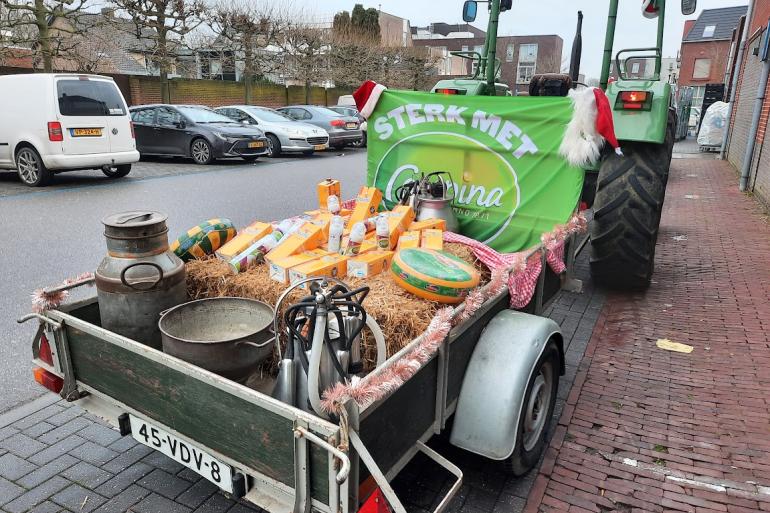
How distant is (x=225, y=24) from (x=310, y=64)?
6108 mm

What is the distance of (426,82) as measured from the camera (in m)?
41.6

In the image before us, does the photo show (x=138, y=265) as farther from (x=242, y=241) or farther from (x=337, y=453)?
(x=337, y=453)

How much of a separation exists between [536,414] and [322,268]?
4.67 feet

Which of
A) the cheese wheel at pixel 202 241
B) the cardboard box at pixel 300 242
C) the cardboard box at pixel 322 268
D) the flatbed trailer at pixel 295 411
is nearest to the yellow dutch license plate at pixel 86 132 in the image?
the cheese wheel at pixel 202 241

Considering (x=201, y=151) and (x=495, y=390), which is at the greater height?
(x=495, y=390)

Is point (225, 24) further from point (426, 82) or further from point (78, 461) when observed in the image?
point (78, 461)

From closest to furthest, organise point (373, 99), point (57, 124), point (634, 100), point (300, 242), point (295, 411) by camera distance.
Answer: point (295, 411) < point (300, 242) < point (634, 100) < point (373, 99) < point (57, 124)

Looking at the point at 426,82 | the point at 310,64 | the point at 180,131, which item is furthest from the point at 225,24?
the point at 426,82

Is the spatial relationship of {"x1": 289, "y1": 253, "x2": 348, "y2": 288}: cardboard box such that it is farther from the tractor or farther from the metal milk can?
the tractor

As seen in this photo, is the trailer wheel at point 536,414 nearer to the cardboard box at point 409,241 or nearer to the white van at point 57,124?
the cardboard box at point 409,241

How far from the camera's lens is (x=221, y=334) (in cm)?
284

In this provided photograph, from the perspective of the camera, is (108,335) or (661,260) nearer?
(108,335)

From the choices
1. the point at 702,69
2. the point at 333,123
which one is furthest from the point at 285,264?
the point at 702,69

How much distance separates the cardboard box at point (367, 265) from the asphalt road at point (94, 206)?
2.29m
